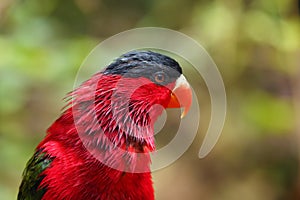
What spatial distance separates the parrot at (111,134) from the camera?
134 centimetres

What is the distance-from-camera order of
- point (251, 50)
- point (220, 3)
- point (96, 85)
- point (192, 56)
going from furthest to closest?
point (251, 50)
point (220, 3)
point (192, 56)
point (96, 85)

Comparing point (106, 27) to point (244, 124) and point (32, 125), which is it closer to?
point (32, 125)

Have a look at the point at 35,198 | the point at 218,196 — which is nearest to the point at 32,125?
the point at 218,196

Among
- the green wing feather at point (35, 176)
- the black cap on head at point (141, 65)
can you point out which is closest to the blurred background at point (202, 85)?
the green wing feather at point (35, 176)

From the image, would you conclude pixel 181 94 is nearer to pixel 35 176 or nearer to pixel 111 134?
pixel 111 134

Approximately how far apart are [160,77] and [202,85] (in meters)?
1.54

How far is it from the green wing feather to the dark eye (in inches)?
13.4

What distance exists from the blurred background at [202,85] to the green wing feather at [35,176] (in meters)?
0.68

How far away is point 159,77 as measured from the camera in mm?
1396

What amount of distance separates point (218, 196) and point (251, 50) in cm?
87

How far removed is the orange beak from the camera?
143cm

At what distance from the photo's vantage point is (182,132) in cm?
230

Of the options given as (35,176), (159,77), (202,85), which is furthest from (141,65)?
(202,85)

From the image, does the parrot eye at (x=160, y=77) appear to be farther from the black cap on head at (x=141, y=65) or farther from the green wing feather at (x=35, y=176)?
the green wing feather at (x=35, y=176)
